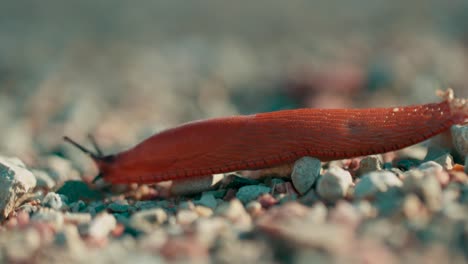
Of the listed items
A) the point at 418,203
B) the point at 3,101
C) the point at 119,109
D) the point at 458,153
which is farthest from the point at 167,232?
the point at 3,101

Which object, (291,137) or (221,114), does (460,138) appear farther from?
(221,114)

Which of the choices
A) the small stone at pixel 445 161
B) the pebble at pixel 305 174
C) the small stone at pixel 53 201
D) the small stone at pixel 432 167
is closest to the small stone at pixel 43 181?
the small stone at pixel 53 201

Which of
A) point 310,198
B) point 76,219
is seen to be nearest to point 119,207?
point 76,219

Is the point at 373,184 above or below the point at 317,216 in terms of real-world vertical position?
above

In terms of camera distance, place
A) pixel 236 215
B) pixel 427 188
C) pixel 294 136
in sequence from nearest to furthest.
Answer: pixel 427 188 → pixel 236 215 → pixel 294 136

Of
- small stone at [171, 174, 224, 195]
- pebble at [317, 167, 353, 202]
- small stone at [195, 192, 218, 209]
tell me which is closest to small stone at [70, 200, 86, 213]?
small stone at [171, 174, 224, 195]

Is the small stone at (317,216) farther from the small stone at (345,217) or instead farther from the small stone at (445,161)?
the small stone at (445,161)

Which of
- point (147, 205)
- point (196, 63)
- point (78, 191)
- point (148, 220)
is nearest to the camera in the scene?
point (148, 220)
